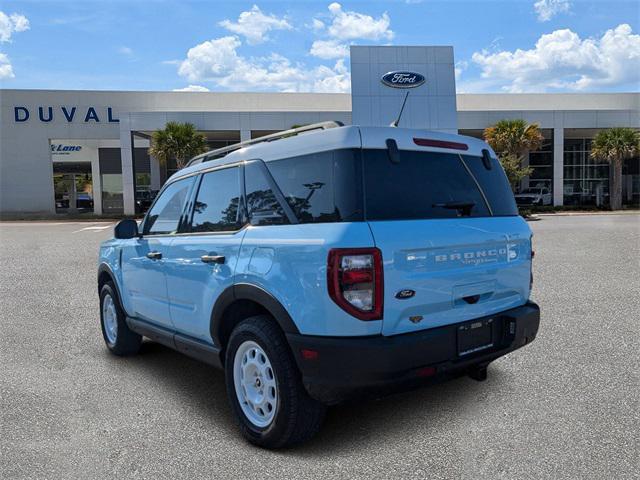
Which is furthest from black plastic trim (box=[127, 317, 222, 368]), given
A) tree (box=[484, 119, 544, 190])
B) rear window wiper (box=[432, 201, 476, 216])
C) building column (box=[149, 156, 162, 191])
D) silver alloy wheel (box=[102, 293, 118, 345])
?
building column (box=[149, 156, 162, 191])

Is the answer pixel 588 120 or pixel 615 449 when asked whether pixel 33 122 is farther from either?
pixel 615 449

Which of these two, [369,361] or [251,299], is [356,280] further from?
[251,299]

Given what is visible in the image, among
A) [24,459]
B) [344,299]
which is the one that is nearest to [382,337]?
[344,299]

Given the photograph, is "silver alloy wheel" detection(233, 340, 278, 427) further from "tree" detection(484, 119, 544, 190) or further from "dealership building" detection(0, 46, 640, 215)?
"tree" detection(484, 119, 544, 190)

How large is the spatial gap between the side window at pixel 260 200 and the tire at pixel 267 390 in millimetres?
628

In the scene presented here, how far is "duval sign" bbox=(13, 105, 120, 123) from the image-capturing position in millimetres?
36156

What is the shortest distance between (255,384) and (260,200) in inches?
47.9

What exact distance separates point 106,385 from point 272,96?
36.5m

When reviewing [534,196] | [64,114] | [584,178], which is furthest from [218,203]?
[584,178]

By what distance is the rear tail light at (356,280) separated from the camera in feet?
9.29

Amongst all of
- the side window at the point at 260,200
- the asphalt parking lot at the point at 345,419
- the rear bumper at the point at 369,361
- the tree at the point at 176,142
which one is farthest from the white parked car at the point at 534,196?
the rear bumper at the point at 369,361

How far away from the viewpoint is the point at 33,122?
3634cm

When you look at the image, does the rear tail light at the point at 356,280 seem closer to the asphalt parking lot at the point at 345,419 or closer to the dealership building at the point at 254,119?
the asphalt parking lot at the point at 345,419

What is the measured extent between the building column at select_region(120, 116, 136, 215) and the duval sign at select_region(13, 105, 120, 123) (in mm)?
4300
